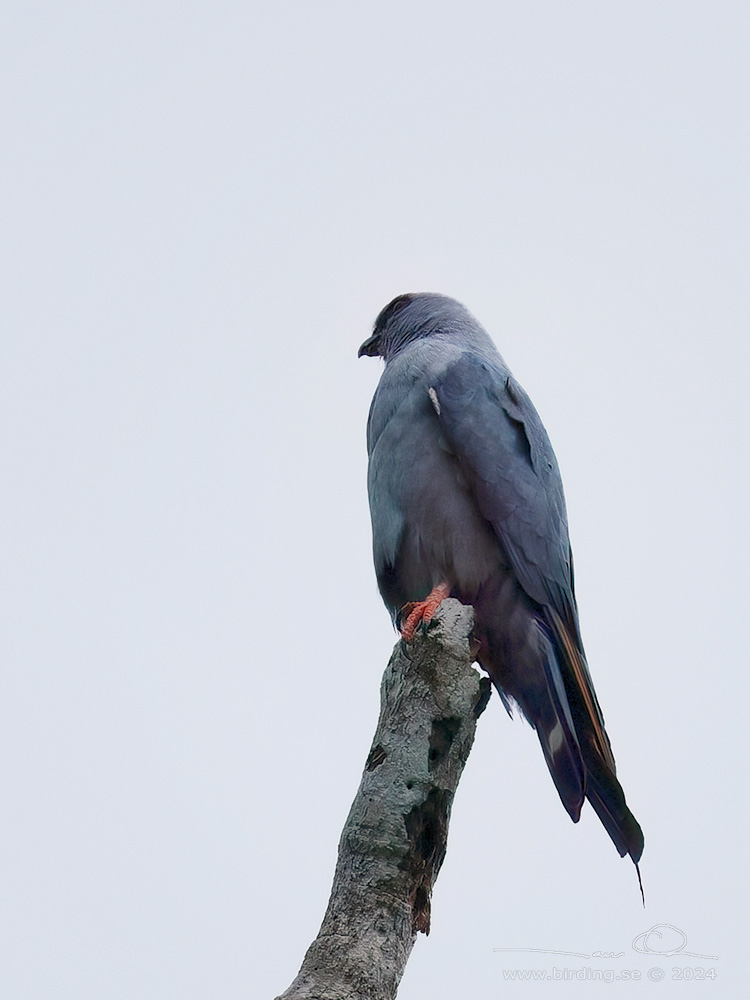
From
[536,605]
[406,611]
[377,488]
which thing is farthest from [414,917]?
[377,488]

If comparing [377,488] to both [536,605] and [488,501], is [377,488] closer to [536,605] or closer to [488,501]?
[488,501]

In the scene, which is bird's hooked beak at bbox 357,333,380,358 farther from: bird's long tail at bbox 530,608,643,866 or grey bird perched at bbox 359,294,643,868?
bird's long tail at bbox 530,608,643,866

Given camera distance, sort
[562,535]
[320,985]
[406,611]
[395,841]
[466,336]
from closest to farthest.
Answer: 1. [320,985]
2. [395,841]
3. [406,611]
4. [562,535]
5. [466,336]

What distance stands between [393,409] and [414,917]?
267cm

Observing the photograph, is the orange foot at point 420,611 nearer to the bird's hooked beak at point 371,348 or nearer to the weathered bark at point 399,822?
the weathered bark at point 399,822

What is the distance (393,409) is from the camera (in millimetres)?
5445

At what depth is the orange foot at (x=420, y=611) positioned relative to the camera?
428 centimetres

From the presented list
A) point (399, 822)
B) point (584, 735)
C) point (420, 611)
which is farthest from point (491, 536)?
point (399, 822)

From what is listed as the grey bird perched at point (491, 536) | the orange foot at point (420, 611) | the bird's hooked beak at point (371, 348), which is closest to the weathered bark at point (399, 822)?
the orange foot at point (420, 611)

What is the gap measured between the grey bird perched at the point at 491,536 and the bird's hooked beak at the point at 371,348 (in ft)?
4.70

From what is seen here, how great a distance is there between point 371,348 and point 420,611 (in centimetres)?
291

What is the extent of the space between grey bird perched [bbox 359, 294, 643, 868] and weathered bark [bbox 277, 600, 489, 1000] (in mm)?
780

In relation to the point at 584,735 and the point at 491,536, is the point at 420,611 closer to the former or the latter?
the point at 491,536

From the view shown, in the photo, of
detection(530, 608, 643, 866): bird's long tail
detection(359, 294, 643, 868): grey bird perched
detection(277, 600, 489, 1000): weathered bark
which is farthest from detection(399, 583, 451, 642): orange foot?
detection(530, 608, 643, 866): bird's long tail
